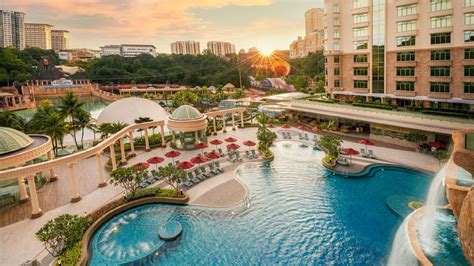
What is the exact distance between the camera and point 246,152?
3416cm

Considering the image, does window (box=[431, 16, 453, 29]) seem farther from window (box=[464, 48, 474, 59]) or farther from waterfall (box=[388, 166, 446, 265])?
waterfall (box=[388, 166, 446, 265])

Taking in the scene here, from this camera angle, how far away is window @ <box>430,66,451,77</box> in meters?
35.5

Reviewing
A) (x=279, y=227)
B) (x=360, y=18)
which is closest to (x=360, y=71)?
Answer: (x=360, y=18)

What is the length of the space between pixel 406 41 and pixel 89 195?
40.0m

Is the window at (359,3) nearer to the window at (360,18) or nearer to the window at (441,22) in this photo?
the window at (360,18)

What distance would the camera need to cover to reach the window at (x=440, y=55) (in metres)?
35.2

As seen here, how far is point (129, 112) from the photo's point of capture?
47875 millimetres

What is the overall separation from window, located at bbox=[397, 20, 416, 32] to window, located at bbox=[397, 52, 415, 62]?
299 cm

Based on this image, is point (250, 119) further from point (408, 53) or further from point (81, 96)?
point (81, 96)

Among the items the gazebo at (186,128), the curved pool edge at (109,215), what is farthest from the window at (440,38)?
the curved pool edge at (109,215)

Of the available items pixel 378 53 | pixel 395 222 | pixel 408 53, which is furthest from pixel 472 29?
pixel 395 222

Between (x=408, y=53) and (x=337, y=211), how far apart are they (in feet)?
92.9

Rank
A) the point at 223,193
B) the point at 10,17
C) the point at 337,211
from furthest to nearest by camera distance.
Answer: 1. the point at 10,17
2. the point at 223,193
3. the point at 337,211

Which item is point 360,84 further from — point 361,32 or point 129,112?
point 129,112
